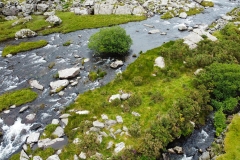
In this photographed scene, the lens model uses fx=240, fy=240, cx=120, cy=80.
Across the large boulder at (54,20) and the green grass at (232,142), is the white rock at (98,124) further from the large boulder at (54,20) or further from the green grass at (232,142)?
the large boulder at (54,20)

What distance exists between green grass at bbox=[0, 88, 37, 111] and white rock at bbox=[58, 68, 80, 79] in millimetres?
6348

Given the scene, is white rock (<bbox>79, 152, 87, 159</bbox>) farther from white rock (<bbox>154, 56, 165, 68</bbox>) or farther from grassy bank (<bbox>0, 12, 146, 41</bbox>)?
grassy bank (<bbox>0, 12, 146, 41</bbox>)

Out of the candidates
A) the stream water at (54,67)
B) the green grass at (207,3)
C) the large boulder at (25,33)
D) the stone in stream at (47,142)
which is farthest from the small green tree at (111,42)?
the green grass at (207,3)

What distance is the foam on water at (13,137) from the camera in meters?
31.1

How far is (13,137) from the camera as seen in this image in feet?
108

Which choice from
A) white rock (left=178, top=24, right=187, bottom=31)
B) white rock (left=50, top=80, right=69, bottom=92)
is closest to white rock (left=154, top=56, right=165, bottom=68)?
white rock (left=50, top=80, right=69, bottom=92)

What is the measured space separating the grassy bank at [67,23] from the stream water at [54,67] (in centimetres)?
288

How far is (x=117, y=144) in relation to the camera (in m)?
30.4

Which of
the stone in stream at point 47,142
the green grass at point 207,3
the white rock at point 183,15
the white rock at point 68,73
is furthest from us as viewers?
the green grass at point 207,3

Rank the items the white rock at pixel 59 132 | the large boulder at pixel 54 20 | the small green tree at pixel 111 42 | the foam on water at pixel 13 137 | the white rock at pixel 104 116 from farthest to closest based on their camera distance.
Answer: the large boulder at pixel 54 20 < the small green tree at pixel 111 42 < the white rock at pixel 104 116 < the white rock at pixel 59 132 < the foam on water at pixel 13 137

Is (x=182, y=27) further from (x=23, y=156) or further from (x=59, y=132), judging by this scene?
(x=23, y=156)

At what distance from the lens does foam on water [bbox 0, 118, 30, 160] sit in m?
31.1

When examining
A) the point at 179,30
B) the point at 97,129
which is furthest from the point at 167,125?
the point at 179,30

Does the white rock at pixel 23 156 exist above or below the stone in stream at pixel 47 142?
above
